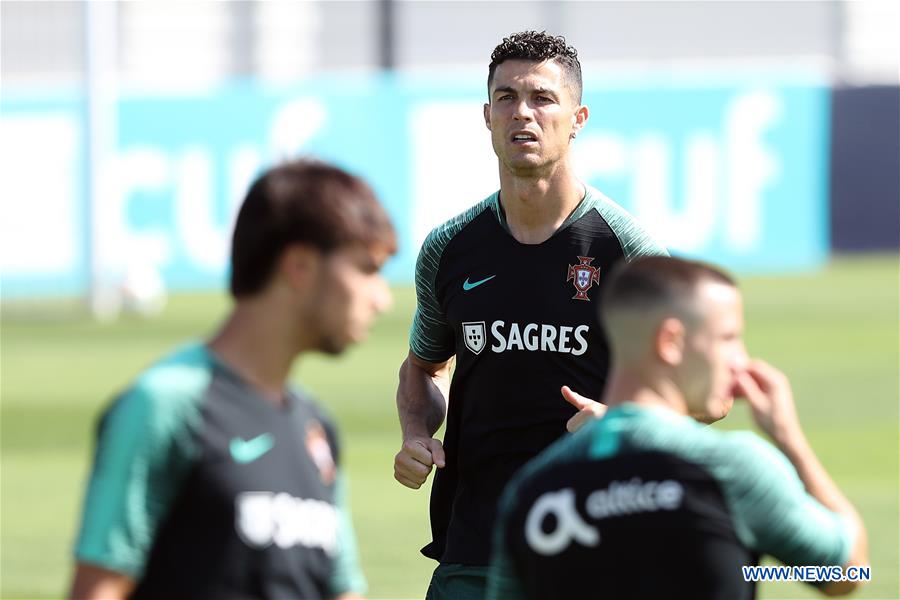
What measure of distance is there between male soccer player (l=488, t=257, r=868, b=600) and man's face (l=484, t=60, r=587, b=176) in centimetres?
211

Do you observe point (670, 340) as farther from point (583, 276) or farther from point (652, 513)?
point (583, 276)

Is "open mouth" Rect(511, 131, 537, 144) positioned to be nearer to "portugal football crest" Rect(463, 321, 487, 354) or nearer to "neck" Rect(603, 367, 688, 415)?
"portugal football crest" Rect(463, 321, 487, 354)

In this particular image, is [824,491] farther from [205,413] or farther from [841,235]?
[841,235]

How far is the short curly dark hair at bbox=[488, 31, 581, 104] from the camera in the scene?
5863mm

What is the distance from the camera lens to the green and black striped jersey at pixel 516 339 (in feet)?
18.1

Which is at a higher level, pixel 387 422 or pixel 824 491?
pixel 824 491

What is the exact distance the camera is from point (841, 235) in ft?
109

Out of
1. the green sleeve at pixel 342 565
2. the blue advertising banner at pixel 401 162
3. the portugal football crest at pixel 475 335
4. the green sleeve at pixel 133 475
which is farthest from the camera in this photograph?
the blue advertising banner at pixel 401 162

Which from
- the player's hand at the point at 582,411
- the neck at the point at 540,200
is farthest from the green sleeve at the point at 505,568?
the neck at the point at 540,200

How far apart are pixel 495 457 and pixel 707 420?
1.04 m

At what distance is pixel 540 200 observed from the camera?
5.62 meters

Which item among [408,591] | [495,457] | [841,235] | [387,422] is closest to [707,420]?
[495,457]

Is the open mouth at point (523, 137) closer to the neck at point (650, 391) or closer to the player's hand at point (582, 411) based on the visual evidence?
the player's hand at point (582, 411)

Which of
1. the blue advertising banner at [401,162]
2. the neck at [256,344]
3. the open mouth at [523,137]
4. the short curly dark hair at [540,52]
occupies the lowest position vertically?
the blue advertising banner at [401,162]
